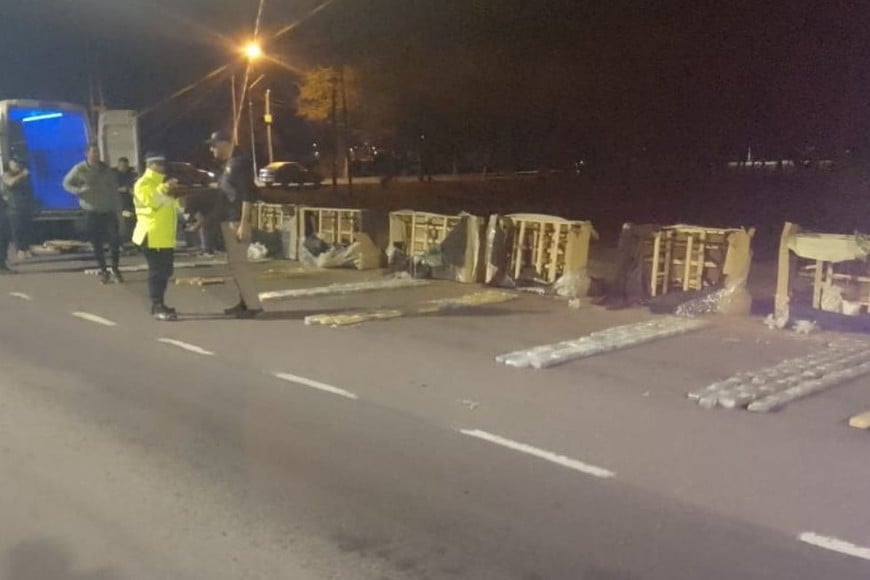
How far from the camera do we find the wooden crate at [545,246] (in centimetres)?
1241

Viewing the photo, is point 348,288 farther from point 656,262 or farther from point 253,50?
point 253,50

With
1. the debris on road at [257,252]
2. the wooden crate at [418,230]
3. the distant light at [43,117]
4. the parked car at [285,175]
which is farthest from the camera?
the parked car at [285,175]

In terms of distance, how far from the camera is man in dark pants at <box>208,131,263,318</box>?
1077cm

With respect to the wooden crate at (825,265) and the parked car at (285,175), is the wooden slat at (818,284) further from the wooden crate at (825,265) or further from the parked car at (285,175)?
the parked car at (285,175)

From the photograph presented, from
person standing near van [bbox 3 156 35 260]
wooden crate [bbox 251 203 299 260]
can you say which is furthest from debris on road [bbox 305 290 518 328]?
person standing near van [bbox 3 156 35 260]

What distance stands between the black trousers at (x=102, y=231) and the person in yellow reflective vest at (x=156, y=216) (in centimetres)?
332

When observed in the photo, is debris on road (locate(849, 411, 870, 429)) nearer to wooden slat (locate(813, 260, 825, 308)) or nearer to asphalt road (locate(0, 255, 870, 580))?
asphalt road (locate(0, 255, 870, 580))

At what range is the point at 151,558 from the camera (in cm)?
486

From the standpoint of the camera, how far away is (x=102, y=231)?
14.0m

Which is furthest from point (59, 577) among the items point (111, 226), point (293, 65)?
point (293, 65)

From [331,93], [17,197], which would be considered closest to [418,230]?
[17,197]

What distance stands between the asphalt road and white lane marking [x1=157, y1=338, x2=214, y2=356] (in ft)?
0.15

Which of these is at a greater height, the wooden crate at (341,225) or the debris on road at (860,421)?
the wooden crate at (341,225)

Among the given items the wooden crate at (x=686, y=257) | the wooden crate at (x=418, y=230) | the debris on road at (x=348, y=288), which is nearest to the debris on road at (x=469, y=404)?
the wooden crate at (x=686, y=257)
